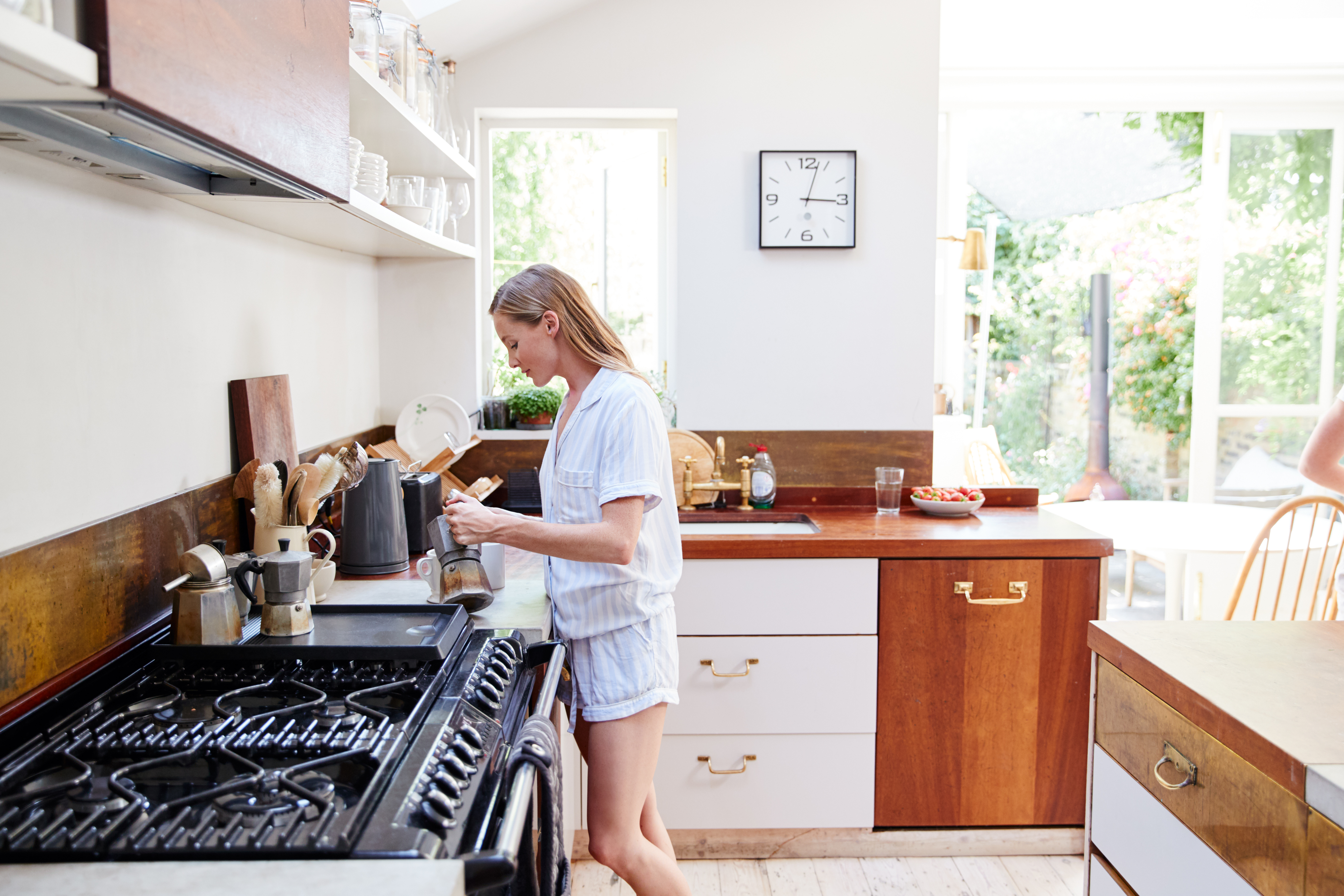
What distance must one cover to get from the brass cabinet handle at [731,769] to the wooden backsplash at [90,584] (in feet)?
4.47

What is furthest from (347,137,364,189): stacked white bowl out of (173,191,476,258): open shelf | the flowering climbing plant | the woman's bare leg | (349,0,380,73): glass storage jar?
the flowering climbing plant

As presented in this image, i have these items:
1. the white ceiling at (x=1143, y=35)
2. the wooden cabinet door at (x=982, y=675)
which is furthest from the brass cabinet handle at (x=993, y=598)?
the white ceiling at (x=1143, y=35)

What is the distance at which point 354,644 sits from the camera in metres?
1.54

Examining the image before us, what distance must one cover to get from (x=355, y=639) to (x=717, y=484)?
1.56 metres

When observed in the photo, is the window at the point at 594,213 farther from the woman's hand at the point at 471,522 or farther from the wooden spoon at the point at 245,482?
the woman's hand at the point at 471,522

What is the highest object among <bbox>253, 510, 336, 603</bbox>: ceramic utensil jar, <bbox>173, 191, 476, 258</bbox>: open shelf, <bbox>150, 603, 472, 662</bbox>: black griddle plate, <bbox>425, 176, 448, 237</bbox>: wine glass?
<bbox>425, 176, 448, 237</bbox>: wine glass

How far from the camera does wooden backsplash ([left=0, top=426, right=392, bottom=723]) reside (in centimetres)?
129

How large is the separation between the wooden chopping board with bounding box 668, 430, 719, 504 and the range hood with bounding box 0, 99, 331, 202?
164 cm

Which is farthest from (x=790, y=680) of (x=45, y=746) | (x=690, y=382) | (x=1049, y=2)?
(x=1049, y=2)

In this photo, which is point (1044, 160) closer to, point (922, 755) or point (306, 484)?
point (922, 755)

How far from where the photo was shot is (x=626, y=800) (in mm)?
1769

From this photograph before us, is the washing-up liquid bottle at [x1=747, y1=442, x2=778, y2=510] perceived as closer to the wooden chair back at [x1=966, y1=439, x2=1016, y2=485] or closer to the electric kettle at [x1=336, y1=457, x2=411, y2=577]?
the electric kettle at [x1=336, y1=457, x2=411, y2=577]

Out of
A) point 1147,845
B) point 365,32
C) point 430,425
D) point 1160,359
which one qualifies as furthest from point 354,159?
point 1160,359

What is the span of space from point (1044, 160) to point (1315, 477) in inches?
121
